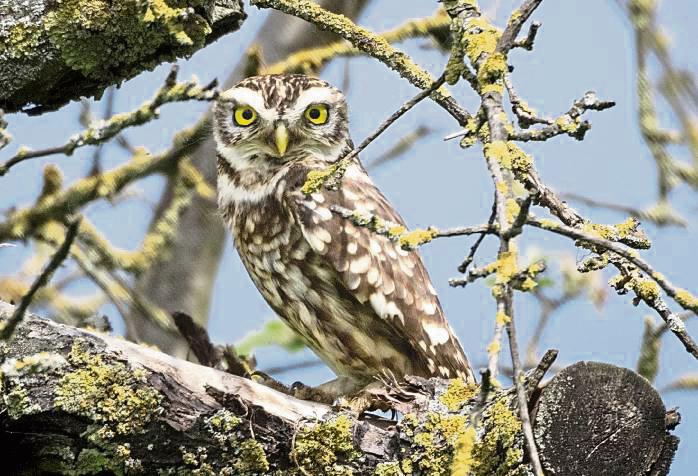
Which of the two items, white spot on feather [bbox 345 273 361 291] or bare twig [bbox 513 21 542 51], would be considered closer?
bare twig [bbox 513 21 542 51]

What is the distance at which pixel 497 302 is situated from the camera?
1.42 m

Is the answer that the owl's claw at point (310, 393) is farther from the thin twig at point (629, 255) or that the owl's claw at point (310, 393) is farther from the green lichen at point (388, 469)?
the thin twig at point (629, 255)

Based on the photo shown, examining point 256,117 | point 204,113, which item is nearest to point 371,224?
point 256,117

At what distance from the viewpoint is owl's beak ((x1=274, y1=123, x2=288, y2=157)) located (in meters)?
3.59

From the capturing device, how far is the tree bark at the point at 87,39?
2.35m

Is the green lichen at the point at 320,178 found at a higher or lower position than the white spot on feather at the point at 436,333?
lower

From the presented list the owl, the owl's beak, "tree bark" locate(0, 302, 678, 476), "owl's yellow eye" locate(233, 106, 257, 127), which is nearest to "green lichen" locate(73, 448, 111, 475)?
"tree bark" locate(0, 302, 678, 476)

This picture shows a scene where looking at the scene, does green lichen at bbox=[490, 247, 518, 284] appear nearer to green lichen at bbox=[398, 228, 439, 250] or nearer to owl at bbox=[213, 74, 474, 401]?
green lichen at bbox=[398, 228, 439, 250]

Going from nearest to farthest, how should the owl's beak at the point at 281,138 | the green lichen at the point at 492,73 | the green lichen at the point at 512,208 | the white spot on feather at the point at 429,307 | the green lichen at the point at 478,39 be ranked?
the green lichen at the point at 512,208
the green lichen at the point at 492,73
the green lichen at the point at 478,39
the white spot on feather at the point at 429,307
the owl's beak at the point at 281,138

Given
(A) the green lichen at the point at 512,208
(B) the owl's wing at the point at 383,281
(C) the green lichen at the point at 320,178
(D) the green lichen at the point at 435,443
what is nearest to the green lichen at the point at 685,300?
(A) the green lichen at the point at 512,208

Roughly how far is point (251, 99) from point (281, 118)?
15cm

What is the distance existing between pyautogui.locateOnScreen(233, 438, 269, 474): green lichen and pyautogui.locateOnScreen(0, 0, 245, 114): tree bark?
98cm

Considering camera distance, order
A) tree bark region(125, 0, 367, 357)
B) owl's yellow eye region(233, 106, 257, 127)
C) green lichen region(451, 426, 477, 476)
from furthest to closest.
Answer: tree bark region(125, 0, 367, 357), owl's yellow eye region(233, 106, 257, 127), green lichen region(451, 426, 477, 476)

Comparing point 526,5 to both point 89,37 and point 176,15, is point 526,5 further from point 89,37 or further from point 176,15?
point 89,37
